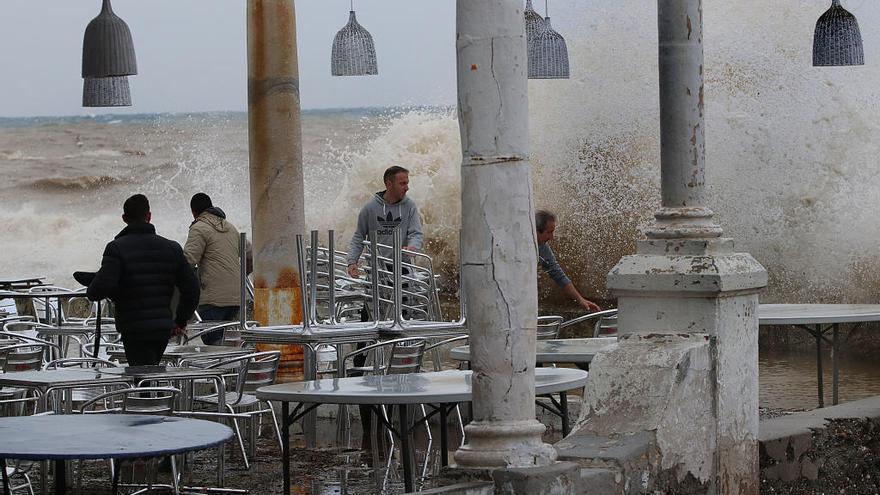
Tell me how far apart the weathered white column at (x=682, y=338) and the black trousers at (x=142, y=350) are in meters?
2.65

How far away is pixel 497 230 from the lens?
4.79 m

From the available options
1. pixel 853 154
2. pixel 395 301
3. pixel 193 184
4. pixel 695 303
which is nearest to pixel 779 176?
pixel 853 154

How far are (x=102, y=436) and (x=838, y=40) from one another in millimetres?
8612

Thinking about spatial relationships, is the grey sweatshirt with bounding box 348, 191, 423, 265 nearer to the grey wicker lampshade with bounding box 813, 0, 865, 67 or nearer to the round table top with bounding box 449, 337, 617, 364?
the round table top with bounding box 449, 337, 617, 364

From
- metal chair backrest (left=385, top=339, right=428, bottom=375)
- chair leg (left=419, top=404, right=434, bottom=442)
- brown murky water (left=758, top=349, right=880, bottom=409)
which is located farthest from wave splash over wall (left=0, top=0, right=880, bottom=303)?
metal chair backrest (left=385, top=339, right=428, bottom=375)

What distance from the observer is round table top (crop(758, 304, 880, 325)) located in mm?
8422

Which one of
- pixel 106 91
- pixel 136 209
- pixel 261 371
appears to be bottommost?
pixel 261 371

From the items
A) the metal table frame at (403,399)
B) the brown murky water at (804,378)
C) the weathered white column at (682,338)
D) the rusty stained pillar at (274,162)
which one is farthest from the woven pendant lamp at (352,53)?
the weathered white column at (682,338)

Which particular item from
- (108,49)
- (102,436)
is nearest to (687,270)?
(102,436)

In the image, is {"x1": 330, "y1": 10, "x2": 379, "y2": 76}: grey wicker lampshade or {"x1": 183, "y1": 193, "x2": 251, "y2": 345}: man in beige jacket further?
{"x1": 330, "y1": 10, "x2": 379, "y2": 76}: grey wicker lampshade

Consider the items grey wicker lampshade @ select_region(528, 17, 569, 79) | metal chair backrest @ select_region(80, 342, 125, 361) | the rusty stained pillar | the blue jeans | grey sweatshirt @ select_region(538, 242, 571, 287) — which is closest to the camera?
metal chair backrest @ select_region(80, 342, 125, 361)

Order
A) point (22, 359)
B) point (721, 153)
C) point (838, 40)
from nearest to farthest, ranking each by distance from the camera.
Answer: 1. point (22, 359)
2. point (838, 40)
3. point (721, 153)

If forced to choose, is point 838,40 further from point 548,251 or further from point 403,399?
point 403,399

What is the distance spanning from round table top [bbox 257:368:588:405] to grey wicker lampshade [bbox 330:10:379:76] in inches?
308
